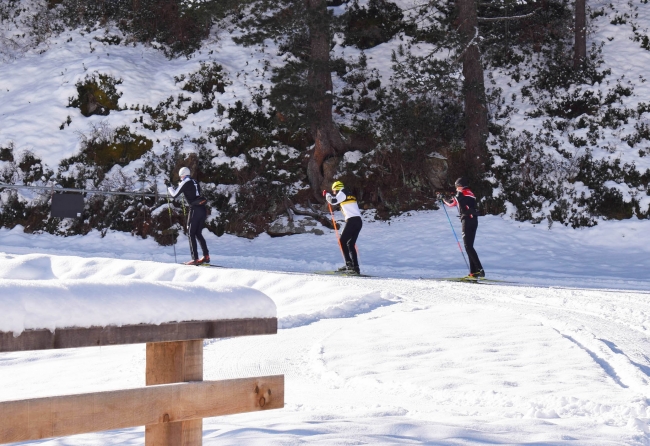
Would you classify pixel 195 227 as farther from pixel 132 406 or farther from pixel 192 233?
pixel 132 406

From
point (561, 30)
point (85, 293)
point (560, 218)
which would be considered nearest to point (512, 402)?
point (85, 293)

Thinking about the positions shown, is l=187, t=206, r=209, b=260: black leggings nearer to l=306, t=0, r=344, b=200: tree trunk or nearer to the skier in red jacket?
the skier in red jacket

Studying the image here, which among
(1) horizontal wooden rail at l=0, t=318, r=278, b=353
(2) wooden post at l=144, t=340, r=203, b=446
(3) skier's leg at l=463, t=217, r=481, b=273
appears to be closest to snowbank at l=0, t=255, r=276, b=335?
(1) horizontal wooden rail at l=0, t=318, r=278, b=353

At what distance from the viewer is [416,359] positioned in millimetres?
6848

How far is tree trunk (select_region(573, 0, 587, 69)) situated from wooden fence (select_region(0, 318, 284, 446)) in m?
22.4

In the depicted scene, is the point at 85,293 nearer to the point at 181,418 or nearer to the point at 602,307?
the point at 181,418

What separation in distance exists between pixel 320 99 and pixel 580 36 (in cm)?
864

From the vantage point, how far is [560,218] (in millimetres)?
19953

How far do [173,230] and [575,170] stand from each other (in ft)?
36.9

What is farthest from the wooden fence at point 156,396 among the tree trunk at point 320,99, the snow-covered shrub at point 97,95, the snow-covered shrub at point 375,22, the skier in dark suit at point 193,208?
the snow-covered shrub at point 375,22

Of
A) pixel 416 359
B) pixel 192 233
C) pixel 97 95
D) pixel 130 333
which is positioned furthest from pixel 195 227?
pixel 130 333

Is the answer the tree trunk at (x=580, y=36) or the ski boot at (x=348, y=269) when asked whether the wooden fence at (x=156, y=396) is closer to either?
the ski boot at (x=348, y=269)

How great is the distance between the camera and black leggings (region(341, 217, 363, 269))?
1469 centimetres

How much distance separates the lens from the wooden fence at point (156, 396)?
99.3 inches
